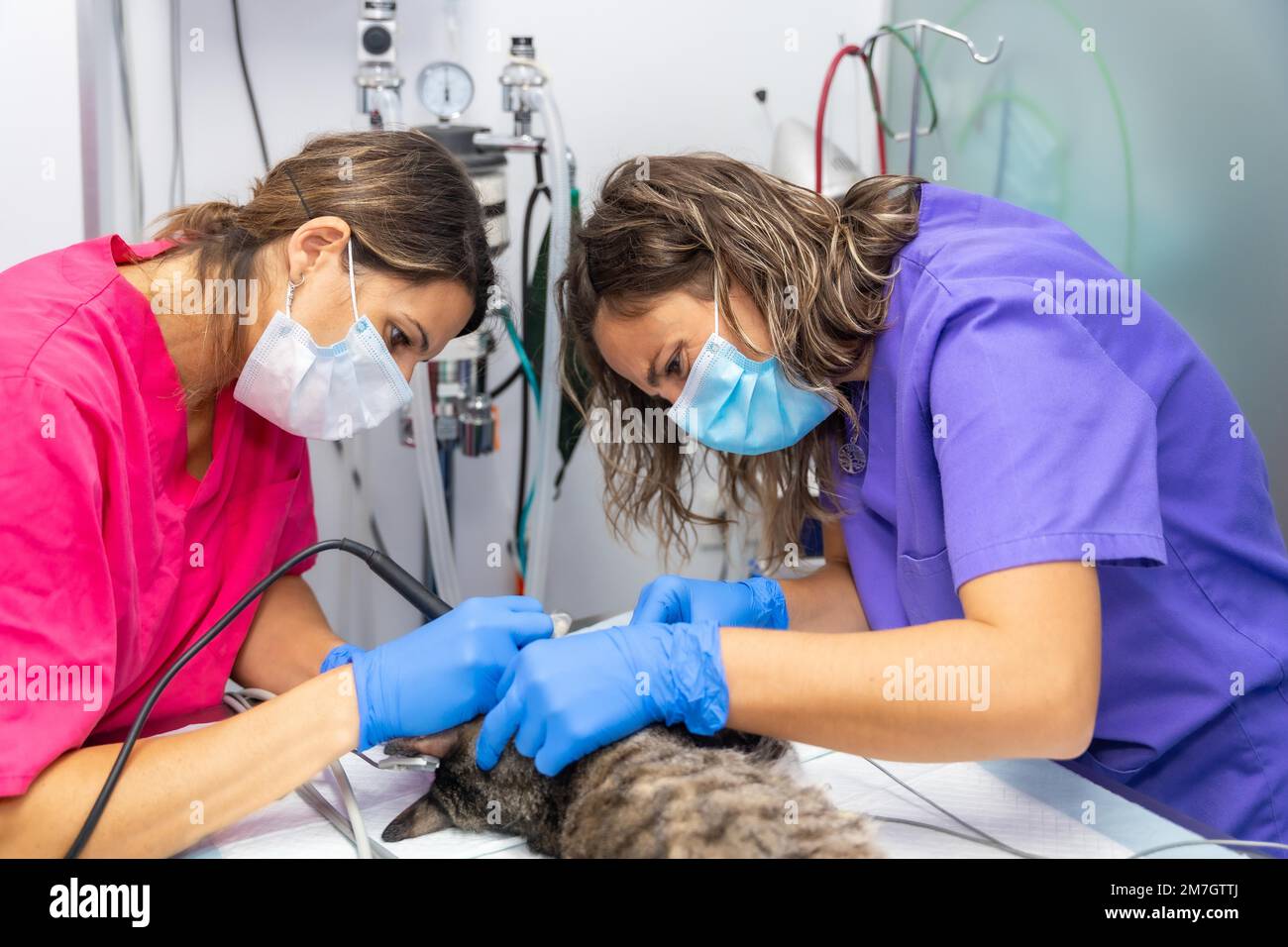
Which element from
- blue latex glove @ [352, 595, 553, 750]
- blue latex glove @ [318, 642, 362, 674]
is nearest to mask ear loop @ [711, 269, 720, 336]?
blue latex glove @ [352, 595, 553, 750]

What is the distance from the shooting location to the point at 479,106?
2.06m

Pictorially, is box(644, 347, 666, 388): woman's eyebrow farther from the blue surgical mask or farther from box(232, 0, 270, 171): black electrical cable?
box(232, 0, 270, 171): black electrical cable

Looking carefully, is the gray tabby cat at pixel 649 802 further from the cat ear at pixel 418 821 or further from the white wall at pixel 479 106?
the white wall at pixel 479 106

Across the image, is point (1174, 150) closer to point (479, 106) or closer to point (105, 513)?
point (479, 106)

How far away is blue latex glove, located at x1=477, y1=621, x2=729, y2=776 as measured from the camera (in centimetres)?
100

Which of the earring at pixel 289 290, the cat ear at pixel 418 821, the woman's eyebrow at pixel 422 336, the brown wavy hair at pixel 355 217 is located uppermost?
the brown wavy hair at pixel 355 217

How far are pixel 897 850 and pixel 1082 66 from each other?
Result: 1.41 metres

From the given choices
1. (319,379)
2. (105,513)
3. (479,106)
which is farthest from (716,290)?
(479,106)

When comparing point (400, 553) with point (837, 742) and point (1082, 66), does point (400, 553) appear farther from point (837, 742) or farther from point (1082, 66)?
point (1082, 66)

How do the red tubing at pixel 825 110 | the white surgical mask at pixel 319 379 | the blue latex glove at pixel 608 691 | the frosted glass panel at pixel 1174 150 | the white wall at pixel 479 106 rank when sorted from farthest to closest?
the red tubing at pixel 825 110 → the white wall at pixel 479 106 → the frosted glass panel at pixel 1174 150 → the white surgical mask at pixel 319 379 → the blue latex glove at pixel 608 691

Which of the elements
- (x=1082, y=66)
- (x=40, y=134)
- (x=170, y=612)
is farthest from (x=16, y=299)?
(x=1082, y=66)

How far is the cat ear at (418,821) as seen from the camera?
100cm

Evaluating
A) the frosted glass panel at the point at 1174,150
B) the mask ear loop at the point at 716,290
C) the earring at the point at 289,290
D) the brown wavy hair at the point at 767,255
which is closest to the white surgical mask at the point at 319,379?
the earring at the point at 289,290
